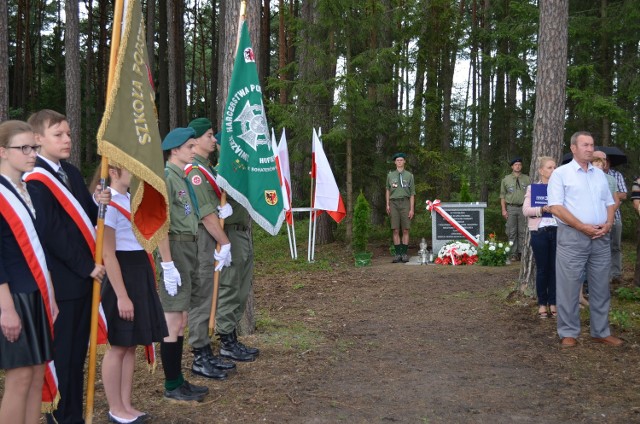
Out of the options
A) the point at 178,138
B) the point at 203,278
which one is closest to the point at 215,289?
the point at 203,278

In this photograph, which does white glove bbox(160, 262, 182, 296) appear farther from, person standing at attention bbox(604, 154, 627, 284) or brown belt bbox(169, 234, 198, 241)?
person standing at attention bbox(604, 154, 627, 284)

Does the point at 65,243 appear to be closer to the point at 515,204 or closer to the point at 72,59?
the point at 515,204

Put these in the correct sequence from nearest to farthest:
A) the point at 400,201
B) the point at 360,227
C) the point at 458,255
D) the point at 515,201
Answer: the point at 458,255 < the point at 515,201 < the point at 400,201 < the point at 360,227

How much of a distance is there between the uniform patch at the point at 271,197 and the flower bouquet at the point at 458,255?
7.48m

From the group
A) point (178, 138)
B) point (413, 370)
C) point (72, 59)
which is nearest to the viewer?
point (178, 138)

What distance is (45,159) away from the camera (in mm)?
3738

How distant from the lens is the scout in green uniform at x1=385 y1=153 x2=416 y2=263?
45.0ft

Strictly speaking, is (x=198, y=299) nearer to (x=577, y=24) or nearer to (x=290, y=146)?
(x=290, y=146)

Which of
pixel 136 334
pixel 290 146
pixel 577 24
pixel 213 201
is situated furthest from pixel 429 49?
pixel 136 334

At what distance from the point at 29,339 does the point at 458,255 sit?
10.5 metres

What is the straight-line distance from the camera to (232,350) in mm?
6098

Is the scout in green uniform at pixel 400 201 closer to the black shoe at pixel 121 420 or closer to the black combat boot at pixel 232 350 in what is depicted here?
the black combat boot at pixel 232 350

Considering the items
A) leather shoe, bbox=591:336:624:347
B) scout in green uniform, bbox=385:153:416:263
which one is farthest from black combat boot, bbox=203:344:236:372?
scout in green uniform, bbox=385:153:416:263

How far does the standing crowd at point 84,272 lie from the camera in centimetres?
333
